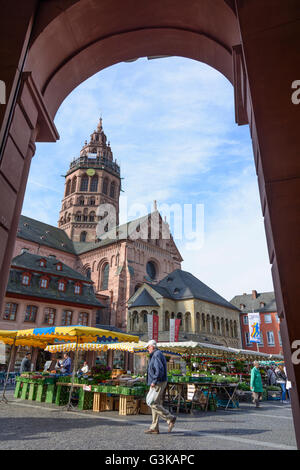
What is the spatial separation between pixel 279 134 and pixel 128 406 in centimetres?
914

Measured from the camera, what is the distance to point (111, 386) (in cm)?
970

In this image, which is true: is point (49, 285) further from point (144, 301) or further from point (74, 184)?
point (74, 184)

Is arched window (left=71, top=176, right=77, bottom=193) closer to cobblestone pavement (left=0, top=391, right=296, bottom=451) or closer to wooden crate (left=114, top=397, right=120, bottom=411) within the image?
wooden crate (left=114, top=397, right=120, bottom=411)

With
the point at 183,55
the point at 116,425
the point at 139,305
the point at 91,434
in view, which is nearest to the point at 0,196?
the point at 183,55

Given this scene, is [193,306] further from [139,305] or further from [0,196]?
[0,196]

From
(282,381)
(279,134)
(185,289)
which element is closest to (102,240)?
(185,289)

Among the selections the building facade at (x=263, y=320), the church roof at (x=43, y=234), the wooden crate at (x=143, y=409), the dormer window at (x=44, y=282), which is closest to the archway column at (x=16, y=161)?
the wooden crate at (x=143, y=409)

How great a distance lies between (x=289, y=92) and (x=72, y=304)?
26.4m

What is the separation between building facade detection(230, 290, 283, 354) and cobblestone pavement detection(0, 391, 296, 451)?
135 ft

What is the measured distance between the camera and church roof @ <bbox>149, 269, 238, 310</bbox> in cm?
3791

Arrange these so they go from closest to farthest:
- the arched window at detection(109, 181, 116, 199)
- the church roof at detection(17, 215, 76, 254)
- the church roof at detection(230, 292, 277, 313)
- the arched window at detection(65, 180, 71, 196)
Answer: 1. the church roof at detection(17, 215, 76, 254)
2. the church roof at detection(230, 292, 277, 313)
3. the arched window at detection(109, 181, 116, 199)
4. the arched window at detection(65, 180, 71, 196)

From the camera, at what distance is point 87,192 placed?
191 feet

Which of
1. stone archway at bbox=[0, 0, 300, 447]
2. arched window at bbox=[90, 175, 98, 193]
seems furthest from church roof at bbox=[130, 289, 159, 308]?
stone archway at bbox=[0, 0, 300, 447]
